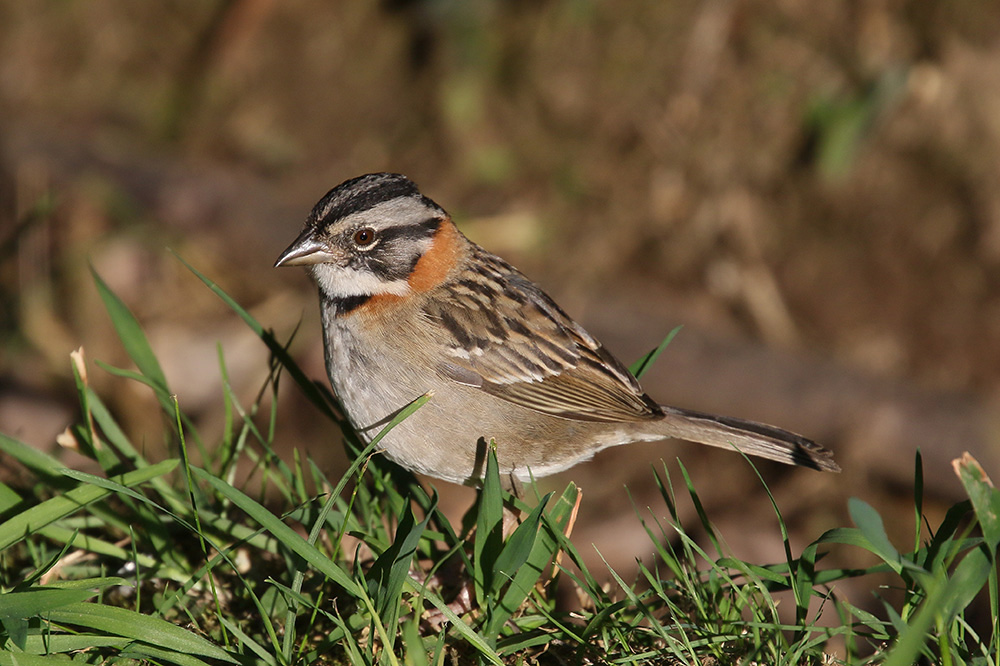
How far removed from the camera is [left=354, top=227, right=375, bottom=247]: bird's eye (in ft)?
11.1

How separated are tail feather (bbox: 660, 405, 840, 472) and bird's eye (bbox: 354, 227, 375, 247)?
4.16ft

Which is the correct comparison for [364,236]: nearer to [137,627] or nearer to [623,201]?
[137,627]

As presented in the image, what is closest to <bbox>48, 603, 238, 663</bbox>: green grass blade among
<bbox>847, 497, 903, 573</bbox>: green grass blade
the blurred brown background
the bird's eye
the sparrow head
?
the sparrow head

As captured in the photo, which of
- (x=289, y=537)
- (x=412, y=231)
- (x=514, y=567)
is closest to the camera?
(x=289, y=537)

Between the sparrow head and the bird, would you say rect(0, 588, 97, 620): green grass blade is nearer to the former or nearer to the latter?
the bird

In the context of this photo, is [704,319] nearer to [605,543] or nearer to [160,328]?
[605,543]

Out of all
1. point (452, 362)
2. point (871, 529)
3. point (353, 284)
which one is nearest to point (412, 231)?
point (353, 284)

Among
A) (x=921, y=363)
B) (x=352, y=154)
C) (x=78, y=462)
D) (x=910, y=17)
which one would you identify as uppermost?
(x=910, y=17)

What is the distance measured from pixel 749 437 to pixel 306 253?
1.75 m

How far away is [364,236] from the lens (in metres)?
3.40

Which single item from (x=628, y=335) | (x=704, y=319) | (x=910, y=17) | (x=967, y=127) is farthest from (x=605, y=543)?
(x=910, y=17)

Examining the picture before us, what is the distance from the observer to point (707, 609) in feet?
9.10

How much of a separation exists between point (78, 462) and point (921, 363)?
5624 mm

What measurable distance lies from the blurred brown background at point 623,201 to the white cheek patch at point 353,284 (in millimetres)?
2834
